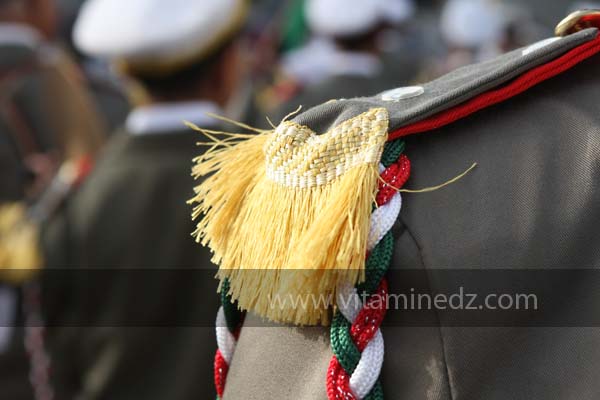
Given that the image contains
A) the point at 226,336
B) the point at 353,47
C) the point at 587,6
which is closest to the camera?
the point at 226,336

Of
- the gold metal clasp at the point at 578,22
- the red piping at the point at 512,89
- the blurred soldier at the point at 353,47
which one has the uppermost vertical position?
the gold metal clasp at the point at 578,22

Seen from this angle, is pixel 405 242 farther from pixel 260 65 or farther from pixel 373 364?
pixel 260 65

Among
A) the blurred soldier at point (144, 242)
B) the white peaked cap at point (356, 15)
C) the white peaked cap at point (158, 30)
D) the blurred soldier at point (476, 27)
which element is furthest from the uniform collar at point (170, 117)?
the blurred soldier at point (476, 27)

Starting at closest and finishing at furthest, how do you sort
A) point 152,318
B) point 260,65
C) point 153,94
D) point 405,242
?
point 405,242 → point 152,318 → point 153,94 → point 260,65

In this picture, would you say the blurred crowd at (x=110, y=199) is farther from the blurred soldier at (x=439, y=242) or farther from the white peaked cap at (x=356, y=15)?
the white peaked cap at (x=356, y=15)

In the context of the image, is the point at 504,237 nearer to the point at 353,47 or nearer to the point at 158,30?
the point at 158,30

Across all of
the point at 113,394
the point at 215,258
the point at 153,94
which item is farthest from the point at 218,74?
the point at 215,258

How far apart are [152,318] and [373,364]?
133 cm

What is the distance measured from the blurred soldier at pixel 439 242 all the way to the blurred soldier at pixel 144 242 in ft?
4.06

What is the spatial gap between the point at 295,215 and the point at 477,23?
5.42 meters

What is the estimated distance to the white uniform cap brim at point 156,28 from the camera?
1.99 metres

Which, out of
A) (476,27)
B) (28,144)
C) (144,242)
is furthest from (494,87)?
(476,27)

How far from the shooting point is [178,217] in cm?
195

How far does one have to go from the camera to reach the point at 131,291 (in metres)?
1.90
